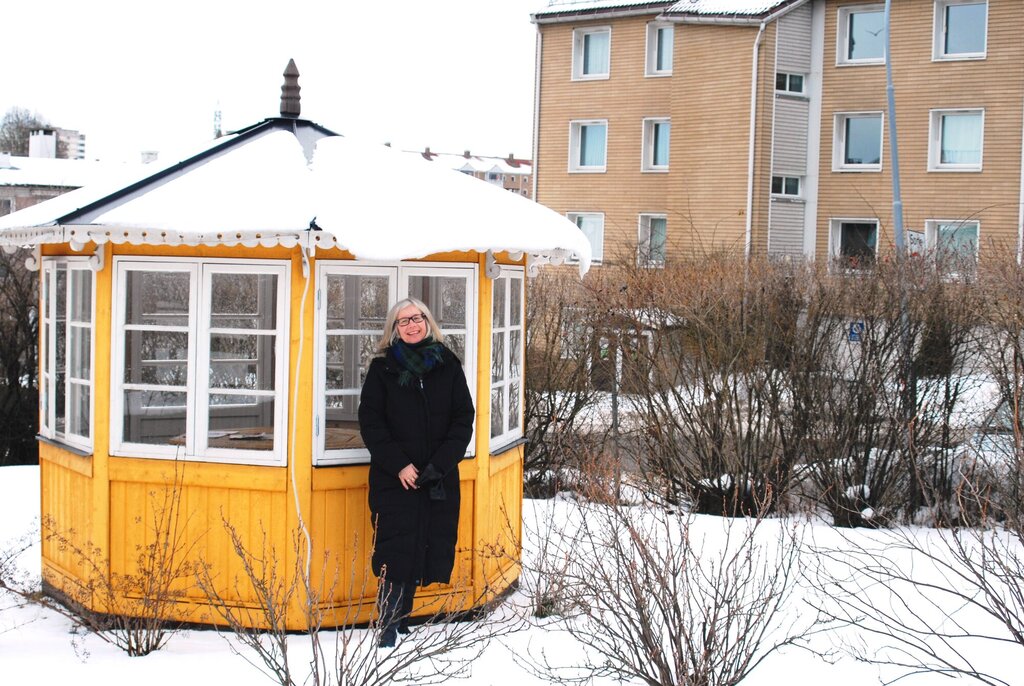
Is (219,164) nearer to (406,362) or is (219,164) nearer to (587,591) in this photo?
(406,362)

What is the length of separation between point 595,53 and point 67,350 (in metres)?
25.8

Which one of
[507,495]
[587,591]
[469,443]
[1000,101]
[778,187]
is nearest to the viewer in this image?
[587,591]

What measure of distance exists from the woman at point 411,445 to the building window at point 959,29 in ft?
76.4

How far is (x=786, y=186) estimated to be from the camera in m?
28.5

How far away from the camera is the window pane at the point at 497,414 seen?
740 cm

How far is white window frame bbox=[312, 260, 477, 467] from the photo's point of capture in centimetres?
654

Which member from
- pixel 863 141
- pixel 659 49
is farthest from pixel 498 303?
pixel 659 49

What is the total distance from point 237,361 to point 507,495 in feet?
6.47

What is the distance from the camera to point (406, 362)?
643cm

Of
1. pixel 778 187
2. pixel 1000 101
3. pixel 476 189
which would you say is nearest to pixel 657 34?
pixel 778 187

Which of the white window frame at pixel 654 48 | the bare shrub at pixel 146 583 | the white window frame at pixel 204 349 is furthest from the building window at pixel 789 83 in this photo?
the bare shrub at pixel 146 583

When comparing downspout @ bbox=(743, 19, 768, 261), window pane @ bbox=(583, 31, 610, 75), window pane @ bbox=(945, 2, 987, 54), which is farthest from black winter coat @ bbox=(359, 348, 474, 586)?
window pane @ bbox=(583, 31, 610, 75)

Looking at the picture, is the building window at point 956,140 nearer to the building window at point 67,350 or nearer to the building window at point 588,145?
the building window at point 588,145

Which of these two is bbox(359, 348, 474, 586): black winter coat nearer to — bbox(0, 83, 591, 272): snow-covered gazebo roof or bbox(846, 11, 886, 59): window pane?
bbox(0, 83, 591, 272): snow-covered gazebo roof
